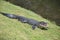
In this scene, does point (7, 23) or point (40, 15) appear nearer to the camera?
point (7, 23)

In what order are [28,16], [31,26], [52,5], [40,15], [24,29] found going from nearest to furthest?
[24,29] → [31,26] → [28,16] → [40,15] → [52,5]

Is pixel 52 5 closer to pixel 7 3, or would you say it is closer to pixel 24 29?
pixel 7 3

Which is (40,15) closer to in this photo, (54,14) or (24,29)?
(54,14)

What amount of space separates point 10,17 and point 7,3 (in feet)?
10.3

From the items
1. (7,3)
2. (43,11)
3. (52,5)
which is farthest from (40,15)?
(7,3)

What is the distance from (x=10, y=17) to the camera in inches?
567

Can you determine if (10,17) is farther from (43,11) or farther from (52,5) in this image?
(52,5)

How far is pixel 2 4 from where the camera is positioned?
16.8 m

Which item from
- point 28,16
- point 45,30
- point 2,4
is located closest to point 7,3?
point 2,4

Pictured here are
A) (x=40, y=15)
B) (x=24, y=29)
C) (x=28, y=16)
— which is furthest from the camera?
(x=40, y=15)

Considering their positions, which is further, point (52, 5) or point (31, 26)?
point (52, 5)

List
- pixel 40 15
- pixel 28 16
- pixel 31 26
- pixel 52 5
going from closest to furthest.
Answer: pixel 31 26 < pixel 28 16 < pixel 40 15 < pixel 52 5

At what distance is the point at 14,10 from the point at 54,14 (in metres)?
3.38

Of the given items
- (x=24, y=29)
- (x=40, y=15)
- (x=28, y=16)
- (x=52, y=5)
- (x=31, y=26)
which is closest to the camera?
(x=24, y=29)
